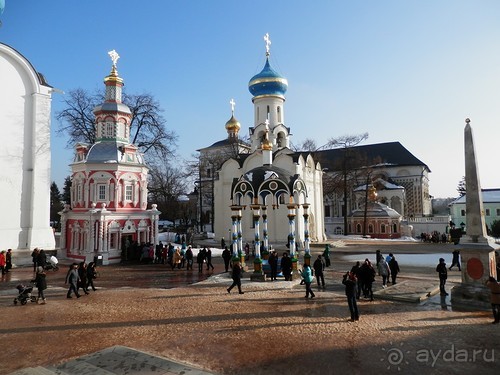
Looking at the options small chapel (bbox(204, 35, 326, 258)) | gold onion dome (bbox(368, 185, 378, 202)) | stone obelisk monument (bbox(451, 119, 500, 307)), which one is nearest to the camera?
stone obelisk monument (bbox(451, 119, 500, 307))

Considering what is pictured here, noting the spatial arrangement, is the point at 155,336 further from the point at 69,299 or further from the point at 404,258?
the point at 404,258

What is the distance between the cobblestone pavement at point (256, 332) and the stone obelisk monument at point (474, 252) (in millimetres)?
685

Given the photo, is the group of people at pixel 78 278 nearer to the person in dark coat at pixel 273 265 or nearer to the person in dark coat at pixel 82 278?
the person in dark coat at pixel 82 278

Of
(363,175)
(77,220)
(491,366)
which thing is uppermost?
(363,175)

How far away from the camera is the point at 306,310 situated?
959 centimetres

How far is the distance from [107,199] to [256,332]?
1721 cm

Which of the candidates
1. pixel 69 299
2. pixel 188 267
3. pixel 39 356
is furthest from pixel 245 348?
pixel 188 267

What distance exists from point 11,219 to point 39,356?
17.1 m

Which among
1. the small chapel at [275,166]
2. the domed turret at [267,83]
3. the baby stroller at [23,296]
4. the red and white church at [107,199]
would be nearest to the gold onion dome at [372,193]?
the small chapel at [275,166]

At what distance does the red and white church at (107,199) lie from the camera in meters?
20.9

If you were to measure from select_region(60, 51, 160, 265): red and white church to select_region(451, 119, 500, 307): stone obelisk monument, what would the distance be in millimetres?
17961

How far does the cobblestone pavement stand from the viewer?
6.14 meters

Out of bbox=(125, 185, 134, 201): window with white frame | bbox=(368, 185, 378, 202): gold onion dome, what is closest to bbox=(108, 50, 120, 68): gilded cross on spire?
bbox=(125, 185, 134, 201): window with white frame

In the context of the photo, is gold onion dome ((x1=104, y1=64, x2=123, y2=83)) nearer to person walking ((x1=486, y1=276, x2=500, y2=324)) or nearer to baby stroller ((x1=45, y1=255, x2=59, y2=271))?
baby stroller ((x1=45, y1=255, x2=59, y2=271))
